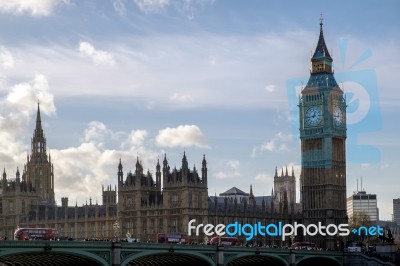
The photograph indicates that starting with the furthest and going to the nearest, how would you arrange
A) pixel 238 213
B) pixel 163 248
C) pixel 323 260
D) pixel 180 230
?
pixel 238 213 → pixel 180 230 → pixel 323 260 → pixel 163 248

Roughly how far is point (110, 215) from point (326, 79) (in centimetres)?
5392

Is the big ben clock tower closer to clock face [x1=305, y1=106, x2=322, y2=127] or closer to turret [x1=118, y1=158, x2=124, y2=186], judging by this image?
clock face [x1=305, y1=106, x2=322, y2=127]

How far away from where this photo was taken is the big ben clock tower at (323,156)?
194 m

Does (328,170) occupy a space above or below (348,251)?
above

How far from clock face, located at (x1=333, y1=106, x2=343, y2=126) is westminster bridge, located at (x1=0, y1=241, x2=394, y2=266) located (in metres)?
71.0

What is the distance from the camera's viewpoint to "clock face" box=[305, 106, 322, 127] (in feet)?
644

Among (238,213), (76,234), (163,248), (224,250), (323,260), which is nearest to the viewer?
(163,248)

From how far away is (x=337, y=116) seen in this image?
647 ft

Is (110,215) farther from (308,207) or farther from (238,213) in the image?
(308,207)

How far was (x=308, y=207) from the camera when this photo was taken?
19638 centimetres

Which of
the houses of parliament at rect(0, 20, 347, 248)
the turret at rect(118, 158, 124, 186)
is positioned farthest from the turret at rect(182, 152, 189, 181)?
the turret at rect(118, 158, 124, 186)

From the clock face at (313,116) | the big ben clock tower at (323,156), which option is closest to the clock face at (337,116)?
the big ben clock tower at (323,156)

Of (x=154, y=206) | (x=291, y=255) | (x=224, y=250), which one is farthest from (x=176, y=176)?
(x=224, y=250)

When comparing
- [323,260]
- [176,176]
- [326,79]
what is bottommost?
[323,260]
